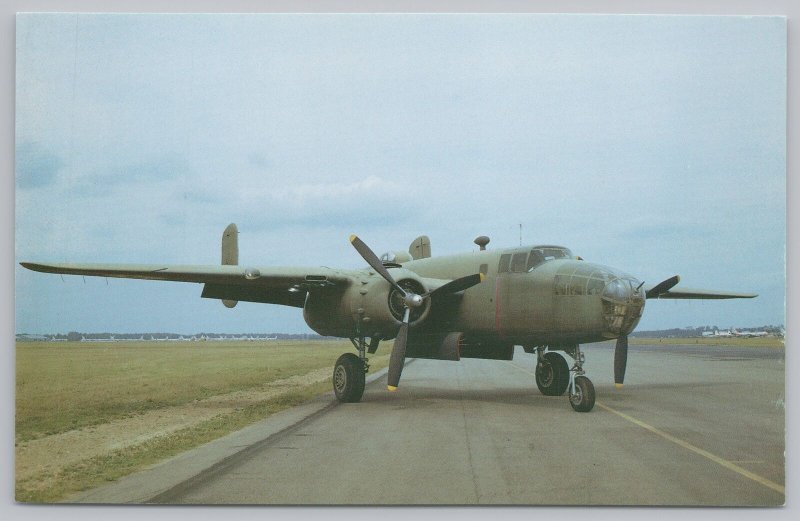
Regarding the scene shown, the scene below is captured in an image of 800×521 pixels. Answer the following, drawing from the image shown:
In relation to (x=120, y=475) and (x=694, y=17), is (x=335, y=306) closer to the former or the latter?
(x=120, y=475)

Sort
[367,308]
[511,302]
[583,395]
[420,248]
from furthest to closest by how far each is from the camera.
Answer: [367,308]
[420,248]
[511,302]
[583,395]

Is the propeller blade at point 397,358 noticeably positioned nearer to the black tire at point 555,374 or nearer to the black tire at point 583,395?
the black tire at point 583,395

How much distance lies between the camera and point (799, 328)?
29.1 ft

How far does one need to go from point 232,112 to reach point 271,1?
1615mm

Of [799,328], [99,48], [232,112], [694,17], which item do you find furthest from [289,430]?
[694,17]

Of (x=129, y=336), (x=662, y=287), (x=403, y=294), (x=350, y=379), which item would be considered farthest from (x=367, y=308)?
(x=662, y=287)

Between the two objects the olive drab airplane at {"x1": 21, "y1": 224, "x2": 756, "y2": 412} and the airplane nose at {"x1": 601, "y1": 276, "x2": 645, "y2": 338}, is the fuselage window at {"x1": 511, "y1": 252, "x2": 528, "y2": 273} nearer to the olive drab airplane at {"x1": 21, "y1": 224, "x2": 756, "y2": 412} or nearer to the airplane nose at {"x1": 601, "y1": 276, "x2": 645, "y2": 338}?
the olive drab airplane at {"x1": 21, "y1": 224, "x2": 756, "y2": 412}

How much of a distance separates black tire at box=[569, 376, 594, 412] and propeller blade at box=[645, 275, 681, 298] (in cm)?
171

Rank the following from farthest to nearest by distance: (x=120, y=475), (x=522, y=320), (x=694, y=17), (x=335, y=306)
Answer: (x=335, y=306)
(x=522, y=320)
(x=694, y=17)
(x=120, y=475)

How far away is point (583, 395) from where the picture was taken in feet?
35.6

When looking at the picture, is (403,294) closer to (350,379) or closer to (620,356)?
(350,379)

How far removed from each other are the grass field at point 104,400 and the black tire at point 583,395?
17.0 ft

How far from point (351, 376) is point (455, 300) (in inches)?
98.1

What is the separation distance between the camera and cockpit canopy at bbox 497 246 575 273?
Result: 1145 cm
